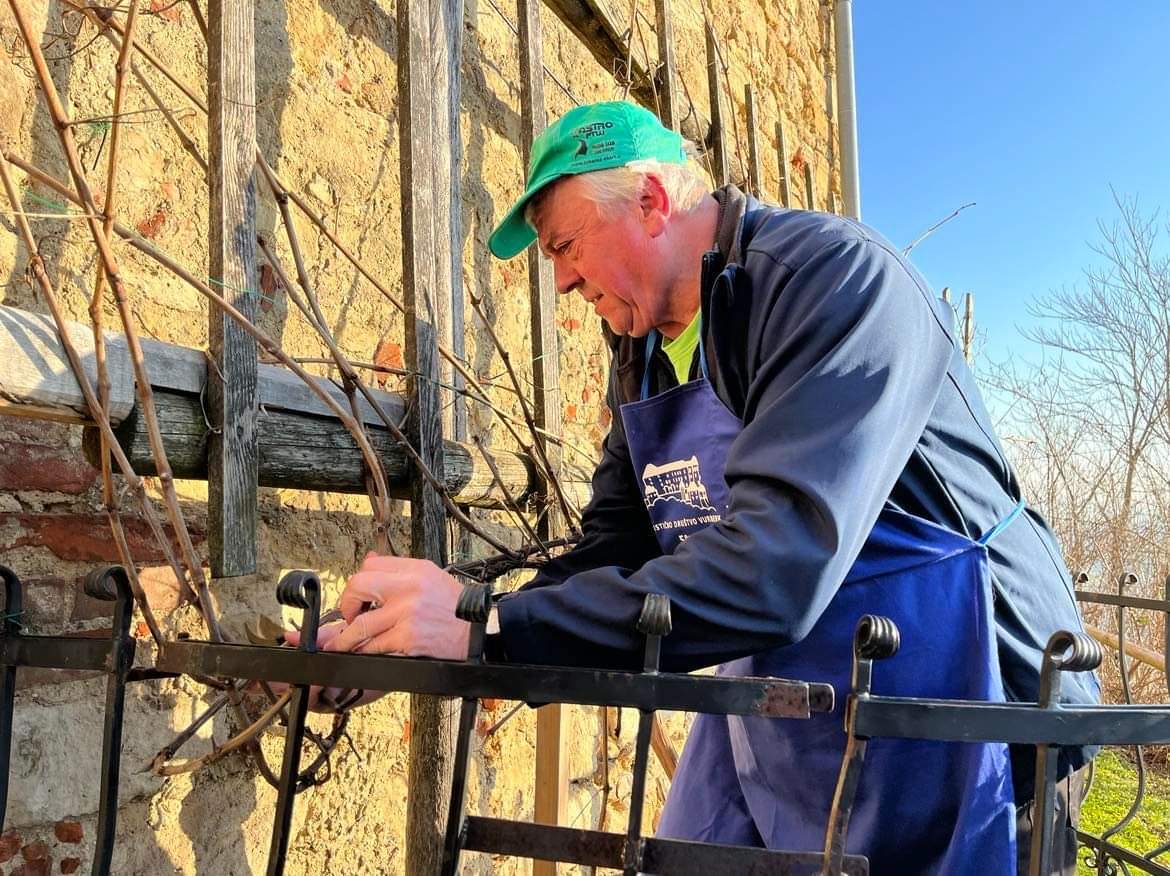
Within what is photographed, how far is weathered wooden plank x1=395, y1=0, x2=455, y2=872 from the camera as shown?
6.19 ft

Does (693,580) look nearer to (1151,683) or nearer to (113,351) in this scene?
(113,351)

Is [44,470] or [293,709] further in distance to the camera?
[44,470]

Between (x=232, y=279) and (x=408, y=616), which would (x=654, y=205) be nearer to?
(x=232, y=279)

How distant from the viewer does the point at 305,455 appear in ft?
5.48

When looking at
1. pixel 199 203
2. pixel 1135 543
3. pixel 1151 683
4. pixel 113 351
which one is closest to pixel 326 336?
pixel 113 351

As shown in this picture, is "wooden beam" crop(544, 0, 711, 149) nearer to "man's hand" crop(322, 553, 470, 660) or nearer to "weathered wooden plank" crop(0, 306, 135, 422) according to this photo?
"weathered wooden plank" crop(0, 306, 135, 422)

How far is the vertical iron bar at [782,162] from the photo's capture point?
502 centimetres

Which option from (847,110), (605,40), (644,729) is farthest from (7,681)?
(847,110)

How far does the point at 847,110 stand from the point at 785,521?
584 cm

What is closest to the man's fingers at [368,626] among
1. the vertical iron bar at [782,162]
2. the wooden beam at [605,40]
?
the wooden beam at [605,40]

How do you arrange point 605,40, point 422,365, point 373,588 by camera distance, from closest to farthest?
point 373,588
point 422,365
point 605,40

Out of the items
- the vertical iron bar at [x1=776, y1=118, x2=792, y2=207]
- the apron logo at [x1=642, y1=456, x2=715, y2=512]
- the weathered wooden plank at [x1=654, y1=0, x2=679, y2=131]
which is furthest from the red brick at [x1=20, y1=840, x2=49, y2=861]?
the vertical iron bar at [x1=776, y1=118, x2=792, y2=207]

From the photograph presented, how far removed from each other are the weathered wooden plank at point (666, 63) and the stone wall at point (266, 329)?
1.56 feet

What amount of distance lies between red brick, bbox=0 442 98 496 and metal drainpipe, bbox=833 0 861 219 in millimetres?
5098
